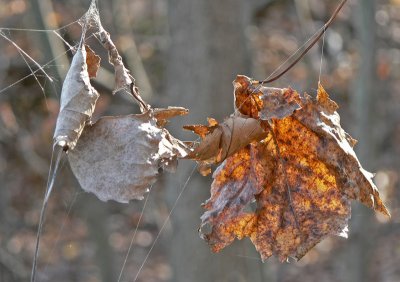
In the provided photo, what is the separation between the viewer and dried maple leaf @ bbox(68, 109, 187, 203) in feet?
4.66

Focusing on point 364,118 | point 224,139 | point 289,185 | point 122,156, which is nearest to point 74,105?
point 122,156

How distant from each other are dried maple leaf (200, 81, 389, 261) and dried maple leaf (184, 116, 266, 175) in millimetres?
64

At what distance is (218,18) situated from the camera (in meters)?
4.86

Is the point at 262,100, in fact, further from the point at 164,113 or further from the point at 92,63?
the point at 92,63

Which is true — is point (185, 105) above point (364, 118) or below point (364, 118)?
above

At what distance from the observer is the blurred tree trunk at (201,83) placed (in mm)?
4859

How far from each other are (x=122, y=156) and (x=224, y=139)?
0.19 meters

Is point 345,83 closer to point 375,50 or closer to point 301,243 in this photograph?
point 375,50

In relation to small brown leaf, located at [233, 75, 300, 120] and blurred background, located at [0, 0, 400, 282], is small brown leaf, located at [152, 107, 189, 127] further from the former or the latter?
blurred background, located at [0, 0, 400, 282]

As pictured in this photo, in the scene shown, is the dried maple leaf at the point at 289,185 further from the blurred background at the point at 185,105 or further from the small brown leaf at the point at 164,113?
the blurred background at the point at 185,105

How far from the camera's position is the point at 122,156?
1.45 metres

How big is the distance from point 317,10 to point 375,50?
14.2 feet

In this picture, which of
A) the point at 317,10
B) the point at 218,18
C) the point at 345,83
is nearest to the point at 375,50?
the point at 218,18

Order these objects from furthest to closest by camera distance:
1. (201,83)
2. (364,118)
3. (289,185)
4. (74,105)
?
(364,118) → (201,83) → (289,185) → (74,105)
